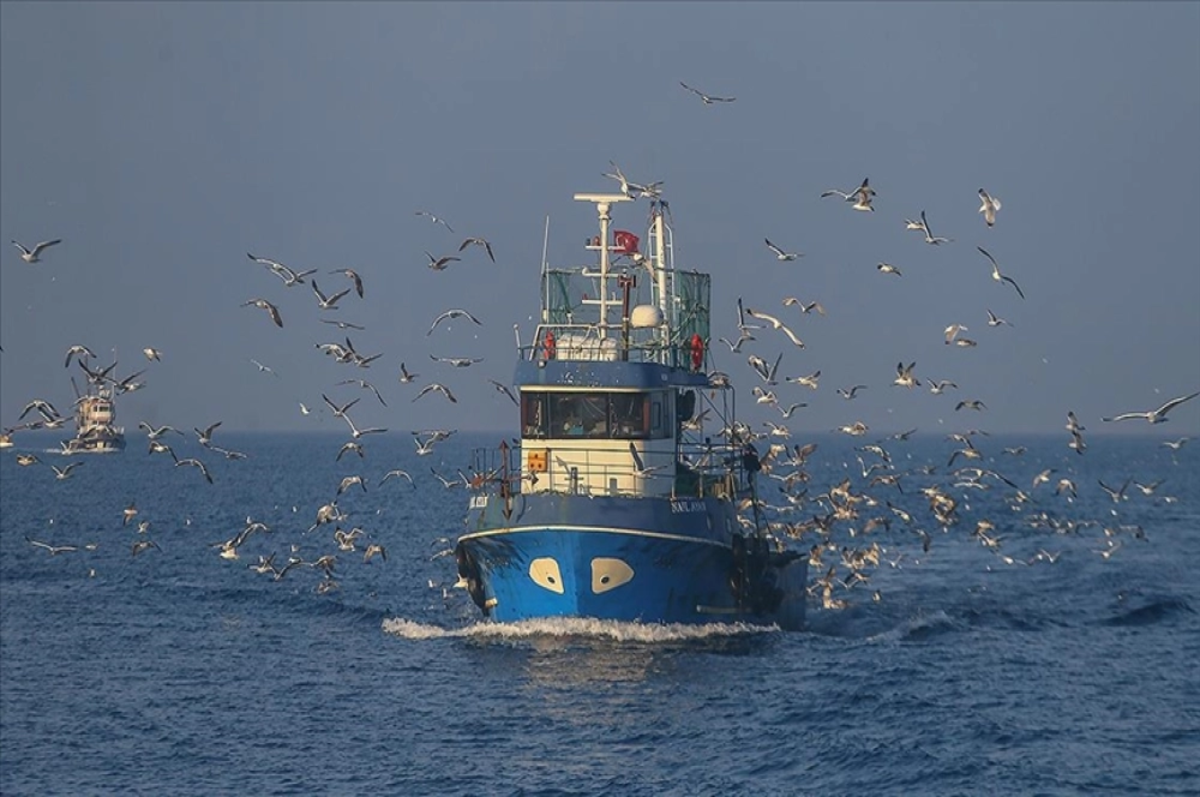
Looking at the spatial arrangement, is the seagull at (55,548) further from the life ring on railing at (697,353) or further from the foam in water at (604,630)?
the life ring on railing at (697,353)

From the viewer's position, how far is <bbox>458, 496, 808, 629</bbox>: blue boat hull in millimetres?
55312

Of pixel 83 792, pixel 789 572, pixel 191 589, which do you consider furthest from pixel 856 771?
pixel 191 589

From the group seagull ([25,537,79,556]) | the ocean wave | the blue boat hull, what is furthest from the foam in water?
seagull ([25,537,79,556])

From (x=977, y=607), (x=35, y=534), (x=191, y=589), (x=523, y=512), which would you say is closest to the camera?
(x=523, y=512)

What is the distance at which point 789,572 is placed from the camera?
63.1 m

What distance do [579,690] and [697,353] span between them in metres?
16.3

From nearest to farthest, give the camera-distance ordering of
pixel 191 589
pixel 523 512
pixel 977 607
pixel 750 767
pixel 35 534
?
pixel 750 767, pixel 523 512, pixel 977 607, pixel 191 589, pixel 35 534

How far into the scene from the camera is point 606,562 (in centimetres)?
5544

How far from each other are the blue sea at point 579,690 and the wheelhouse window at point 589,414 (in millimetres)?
5655

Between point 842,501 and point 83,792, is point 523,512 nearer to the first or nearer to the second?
point 842,501

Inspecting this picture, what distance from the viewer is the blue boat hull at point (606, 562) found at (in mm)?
55312

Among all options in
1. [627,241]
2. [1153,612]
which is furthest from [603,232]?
[1153,612]

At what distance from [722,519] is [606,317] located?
279 inches

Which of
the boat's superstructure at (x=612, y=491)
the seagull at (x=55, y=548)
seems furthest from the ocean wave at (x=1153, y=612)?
the seagull at (x=55, y=548)
